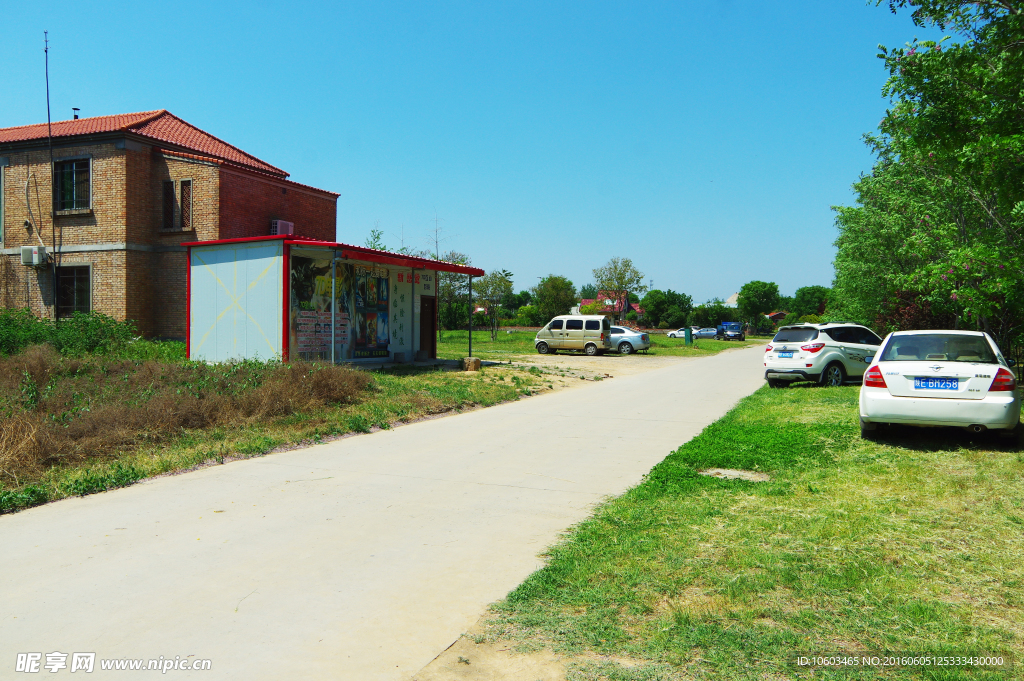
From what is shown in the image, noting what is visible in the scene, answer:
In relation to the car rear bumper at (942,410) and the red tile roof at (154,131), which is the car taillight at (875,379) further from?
the red tile roof at (154,131)

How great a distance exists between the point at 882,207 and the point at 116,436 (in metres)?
26.3

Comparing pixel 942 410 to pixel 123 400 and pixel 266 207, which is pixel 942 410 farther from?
pixel 266 207

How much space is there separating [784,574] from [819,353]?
518 inches

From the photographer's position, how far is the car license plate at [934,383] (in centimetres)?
820

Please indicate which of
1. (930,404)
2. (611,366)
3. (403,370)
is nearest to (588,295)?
(611,366)

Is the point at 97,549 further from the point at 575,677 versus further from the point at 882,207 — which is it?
the point at 882,207

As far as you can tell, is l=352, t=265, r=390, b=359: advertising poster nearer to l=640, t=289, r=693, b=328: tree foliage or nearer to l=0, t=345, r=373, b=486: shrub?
l=0, t=345, r=373, b=486: shrub

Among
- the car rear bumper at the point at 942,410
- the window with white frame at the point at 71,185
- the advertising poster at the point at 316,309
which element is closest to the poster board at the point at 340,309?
the advertising poster at the point at 316,309

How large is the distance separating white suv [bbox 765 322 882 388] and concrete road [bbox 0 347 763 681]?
8.32m

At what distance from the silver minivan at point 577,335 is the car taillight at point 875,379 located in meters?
24.8

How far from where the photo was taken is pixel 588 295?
4966 inches

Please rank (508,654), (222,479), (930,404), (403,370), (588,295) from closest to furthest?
1. (508,654)
2. (222,479)
3. (930,404)
4. (403,370)
5. (588,295)

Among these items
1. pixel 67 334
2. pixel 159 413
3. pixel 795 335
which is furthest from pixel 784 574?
pixel 67 334

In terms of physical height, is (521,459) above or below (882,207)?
below
